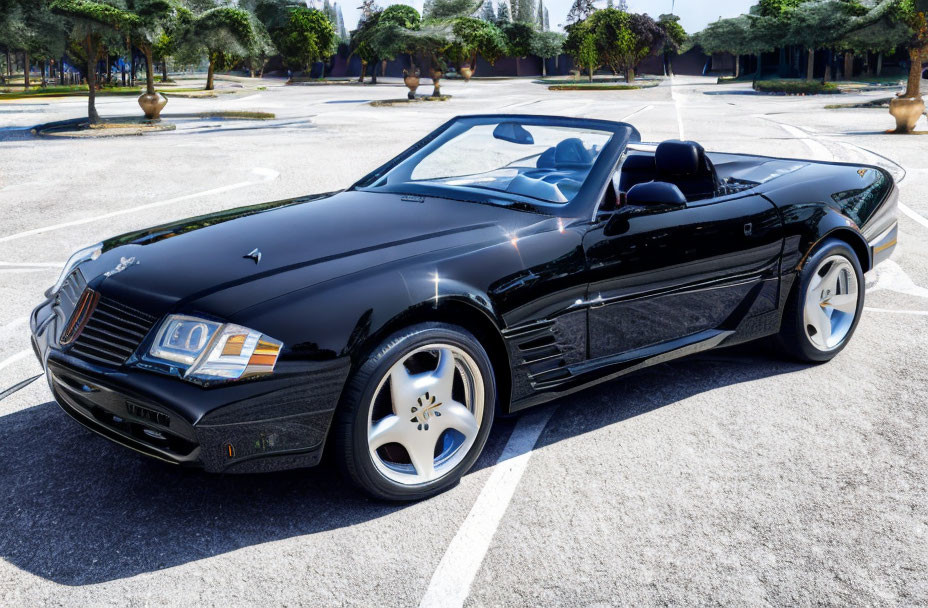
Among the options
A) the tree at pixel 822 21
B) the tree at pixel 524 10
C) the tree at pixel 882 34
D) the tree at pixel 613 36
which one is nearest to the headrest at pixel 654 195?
the tree at pixel 882 34

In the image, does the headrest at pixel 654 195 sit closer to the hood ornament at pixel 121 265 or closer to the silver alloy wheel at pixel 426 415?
the silver alloy wheel at pixel 426 415

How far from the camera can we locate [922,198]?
37.3ft

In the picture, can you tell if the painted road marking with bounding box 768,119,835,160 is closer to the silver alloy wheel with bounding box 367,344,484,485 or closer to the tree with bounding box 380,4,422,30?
the silver alloy wheel with bounding box 367,344,484,485

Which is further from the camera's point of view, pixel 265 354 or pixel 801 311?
pixel 801 311

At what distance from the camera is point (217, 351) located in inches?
119

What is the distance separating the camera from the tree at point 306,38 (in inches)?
2830

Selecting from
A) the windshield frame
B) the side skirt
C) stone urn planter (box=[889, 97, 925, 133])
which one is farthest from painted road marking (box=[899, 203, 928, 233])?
stone urn planter (box=[889, 97, 925, 133])

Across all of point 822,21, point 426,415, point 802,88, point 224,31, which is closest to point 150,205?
point 426,415

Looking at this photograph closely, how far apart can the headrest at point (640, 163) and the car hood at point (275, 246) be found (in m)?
0.97

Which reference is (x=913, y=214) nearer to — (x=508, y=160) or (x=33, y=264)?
(x=508, y=160)

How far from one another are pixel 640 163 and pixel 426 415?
2.05m

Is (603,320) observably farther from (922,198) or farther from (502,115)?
(922,198)

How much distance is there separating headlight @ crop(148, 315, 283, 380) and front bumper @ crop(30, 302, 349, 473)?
0.13ft

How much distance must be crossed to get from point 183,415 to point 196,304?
0.40m
